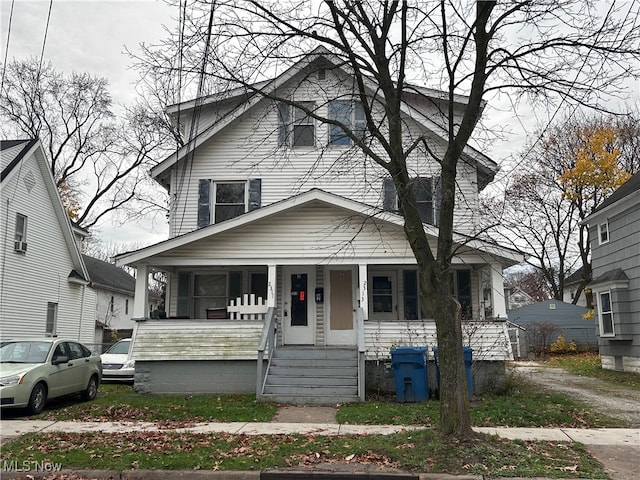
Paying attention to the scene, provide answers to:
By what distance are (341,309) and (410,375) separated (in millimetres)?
4198

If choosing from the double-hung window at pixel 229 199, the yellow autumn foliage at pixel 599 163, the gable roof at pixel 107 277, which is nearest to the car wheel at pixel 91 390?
the double-hung window at pixel 229 199

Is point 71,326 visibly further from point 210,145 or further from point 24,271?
point 210,145

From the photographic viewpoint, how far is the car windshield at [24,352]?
11.8m

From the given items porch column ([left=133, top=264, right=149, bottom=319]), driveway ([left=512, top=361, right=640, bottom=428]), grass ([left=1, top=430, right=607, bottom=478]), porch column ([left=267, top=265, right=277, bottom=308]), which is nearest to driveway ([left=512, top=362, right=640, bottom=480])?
driveway ([left=512, top=361, right=640, bottom=428])

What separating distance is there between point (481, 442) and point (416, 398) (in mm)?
4706

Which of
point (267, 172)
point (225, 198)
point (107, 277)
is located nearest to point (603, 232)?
point (267, 172)

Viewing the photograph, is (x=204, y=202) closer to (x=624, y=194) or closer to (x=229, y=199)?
(x=229, y=199)

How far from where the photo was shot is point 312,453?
757cm

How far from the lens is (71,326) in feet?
82.6

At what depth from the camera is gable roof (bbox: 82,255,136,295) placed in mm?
35500

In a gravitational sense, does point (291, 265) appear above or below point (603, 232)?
below

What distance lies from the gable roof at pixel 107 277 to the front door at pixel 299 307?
20937mm

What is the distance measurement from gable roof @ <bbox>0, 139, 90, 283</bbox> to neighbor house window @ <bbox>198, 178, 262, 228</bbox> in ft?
25.4

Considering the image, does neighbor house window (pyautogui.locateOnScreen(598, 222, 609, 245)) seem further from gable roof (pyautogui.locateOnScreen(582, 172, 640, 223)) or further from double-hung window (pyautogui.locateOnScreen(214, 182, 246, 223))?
double-hung window (pyautogui.locateOnScreen(214, 182, 246, 223))
